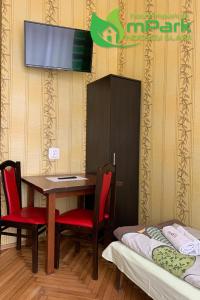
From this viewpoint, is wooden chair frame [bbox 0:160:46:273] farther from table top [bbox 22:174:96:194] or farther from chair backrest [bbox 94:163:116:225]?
chair backrest [bbox 94:163:116:225]

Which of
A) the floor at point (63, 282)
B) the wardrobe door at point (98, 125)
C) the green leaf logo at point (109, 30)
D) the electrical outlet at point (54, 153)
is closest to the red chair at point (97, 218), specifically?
the floor at point (63, 282)

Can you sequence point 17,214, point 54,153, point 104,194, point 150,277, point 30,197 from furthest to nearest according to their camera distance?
point 54,153
point 30,197
point 17,214
point 104,194
point 150,277

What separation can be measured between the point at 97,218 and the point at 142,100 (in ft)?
4.72

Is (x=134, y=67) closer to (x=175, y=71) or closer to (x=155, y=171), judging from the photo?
(x=175, y=71)

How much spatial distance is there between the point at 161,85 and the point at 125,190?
115 centimetres

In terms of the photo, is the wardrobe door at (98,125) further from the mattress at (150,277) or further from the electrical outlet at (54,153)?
the mattress at (150,277)

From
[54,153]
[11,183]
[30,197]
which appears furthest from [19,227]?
[54,153]

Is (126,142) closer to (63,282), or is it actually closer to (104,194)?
(104,194)

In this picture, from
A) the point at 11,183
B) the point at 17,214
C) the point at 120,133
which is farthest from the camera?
the point at 120,133

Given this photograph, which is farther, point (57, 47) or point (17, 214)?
point (57, 47)

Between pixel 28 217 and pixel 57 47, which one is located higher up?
pixel 57 47

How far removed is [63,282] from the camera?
7.27 feet

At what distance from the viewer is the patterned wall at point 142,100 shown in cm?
248

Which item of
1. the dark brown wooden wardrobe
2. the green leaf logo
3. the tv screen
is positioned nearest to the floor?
the dark brown wooden wardrobe
